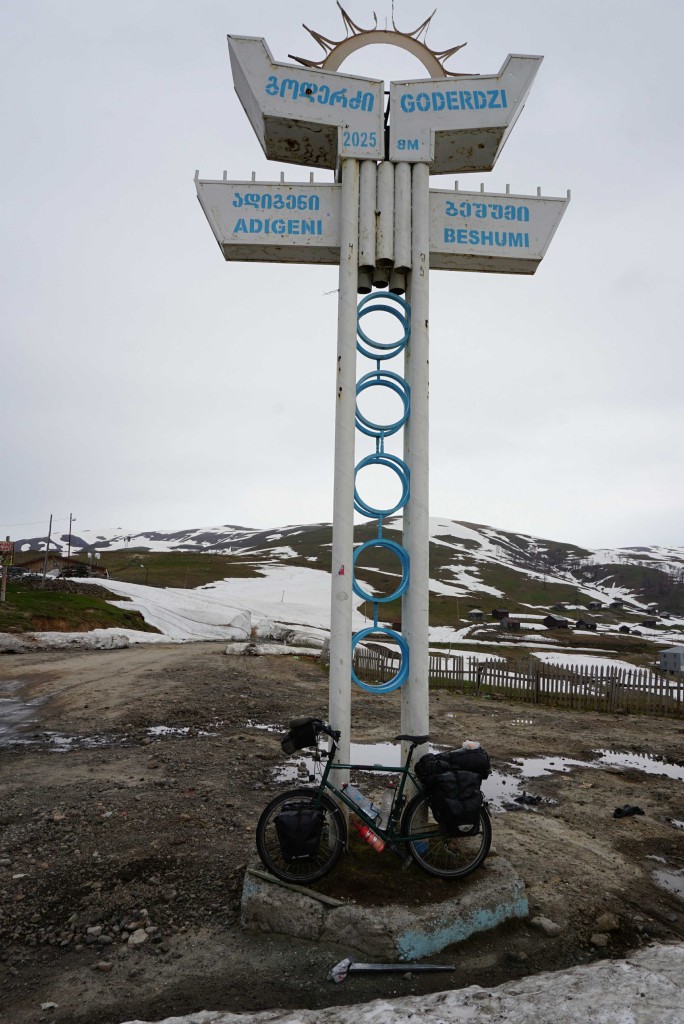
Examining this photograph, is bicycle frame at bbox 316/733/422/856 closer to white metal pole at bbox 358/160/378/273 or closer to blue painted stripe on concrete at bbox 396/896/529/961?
blue painted stripe on concrete at bbox 396/896/529/961

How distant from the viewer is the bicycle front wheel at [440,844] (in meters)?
4.63

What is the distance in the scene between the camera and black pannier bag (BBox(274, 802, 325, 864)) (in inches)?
177

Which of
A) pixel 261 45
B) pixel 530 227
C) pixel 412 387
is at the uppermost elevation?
pixel 261 45

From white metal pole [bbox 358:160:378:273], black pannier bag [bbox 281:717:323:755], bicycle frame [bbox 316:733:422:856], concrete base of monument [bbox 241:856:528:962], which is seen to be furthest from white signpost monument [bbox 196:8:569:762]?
concrete base of monument [bbox 241:856:528:962]

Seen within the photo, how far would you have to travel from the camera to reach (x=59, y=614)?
1238 inches

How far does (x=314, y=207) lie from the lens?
5.85 metres

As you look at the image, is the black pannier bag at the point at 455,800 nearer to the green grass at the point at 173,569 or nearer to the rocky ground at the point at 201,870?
the rocky ground at the point at 201,870

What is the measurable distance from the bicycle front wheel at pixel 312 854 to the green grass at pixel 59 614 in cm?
2619

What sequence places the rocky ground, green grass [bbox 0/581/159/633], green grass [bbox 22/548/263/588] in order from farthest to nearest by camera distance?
green grass [bbox 22/548/263/588] → green grass [bbox 0/581/159/633] → the rocky ground

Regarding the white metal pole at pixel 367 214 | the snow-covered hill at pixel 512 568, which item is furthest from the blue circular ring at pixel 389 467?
the snow-covered hill at pixel 512 568

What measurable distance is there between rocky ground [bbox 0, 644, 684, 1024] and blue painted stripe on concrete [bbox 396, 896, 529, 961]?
0.08 metres

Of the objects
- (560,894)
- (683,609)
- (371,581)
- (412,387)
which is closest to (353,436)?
(412,387)

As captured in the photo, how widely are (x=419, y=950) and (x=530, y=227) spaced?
249 inches

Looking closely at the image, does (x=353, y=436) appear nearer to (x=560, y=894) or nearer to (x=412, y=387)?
(x=412, y=387)
